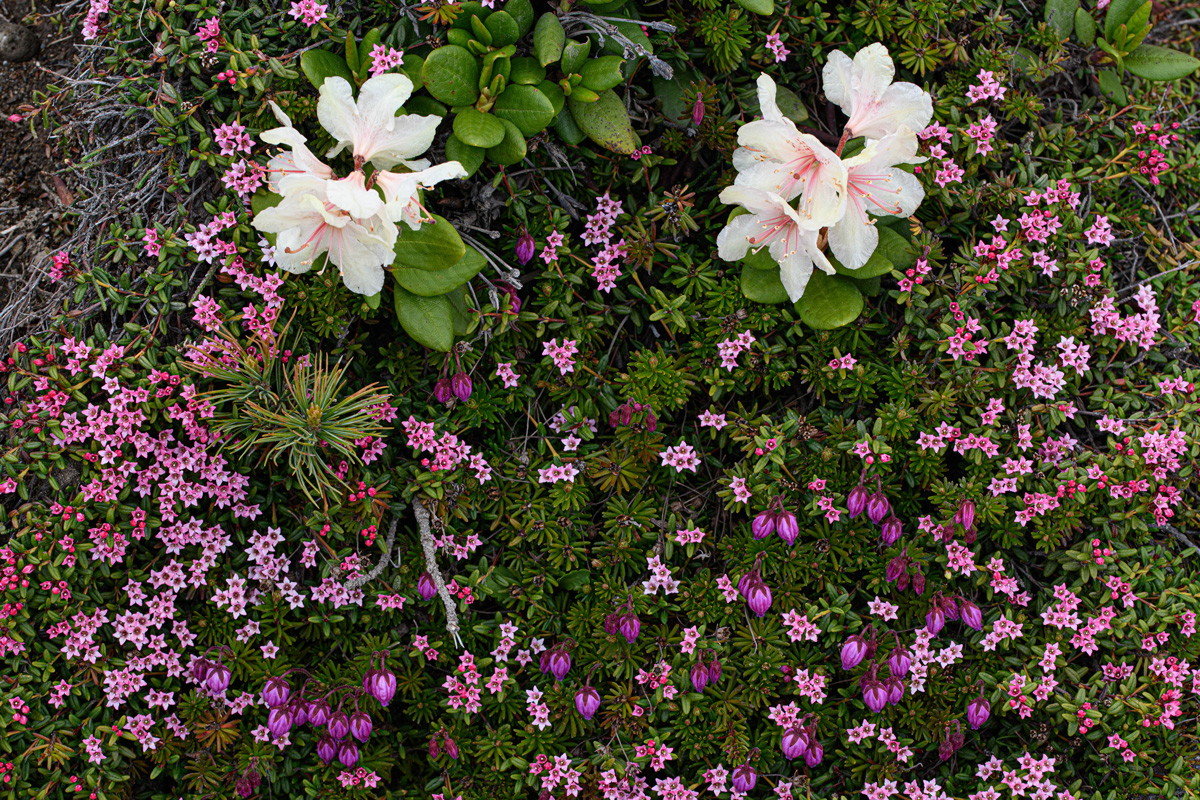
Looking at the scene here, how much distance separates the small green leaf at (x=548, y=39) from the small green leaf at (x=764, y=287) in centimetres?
89

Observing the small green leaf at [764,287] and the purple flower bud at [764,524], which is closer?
the purple flower bud at [764,524]

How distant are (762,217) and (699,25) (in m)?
0.82

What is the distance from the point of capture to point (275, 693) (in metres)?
2.41

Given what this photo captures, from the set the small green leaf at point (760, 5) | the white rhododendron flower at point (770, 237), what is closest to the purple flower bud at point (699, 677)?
the white rhododendron flower at point (770, 237)

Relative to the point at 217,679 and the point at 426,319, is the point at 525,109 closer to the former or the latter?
the point at 426,319

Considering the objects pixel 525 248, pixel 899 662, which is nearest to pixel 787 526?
pixel 899 662

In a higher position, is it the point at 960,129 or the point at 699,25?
the point at 699,25

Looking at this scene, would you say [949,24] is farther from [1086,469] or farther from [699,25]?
[1086,469]

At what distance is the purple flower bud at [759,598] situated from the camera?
2428mm

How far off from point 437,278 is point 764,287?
1027mm

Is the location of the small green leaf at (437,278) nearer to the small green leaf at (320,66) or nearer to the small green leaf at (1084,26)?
the small green leaf at (320,66)

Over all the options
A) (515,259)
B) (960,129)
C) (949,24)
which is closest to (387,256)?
(515,259)

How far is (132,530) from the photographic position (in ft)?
8.35

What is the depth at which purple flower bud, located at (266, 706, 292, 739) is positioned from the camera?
7.81 ft
